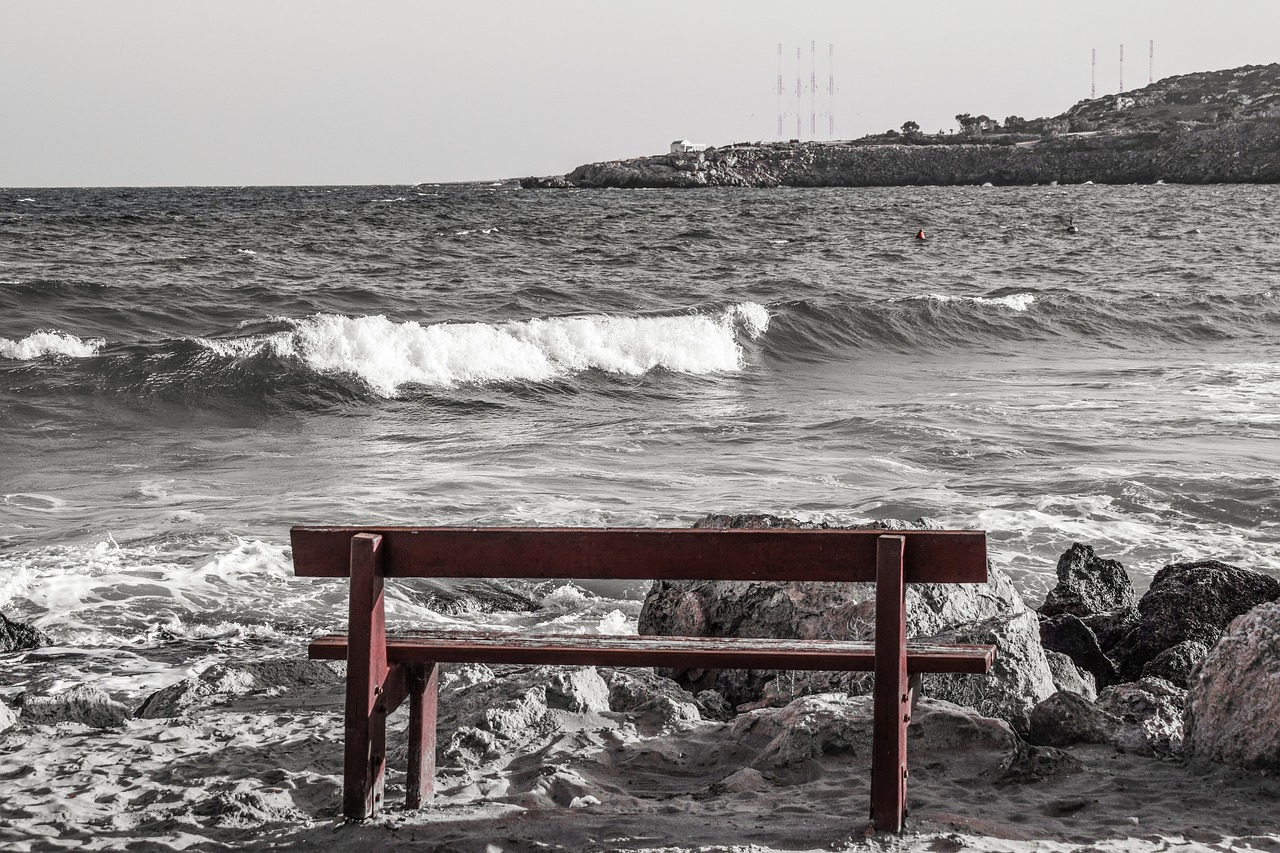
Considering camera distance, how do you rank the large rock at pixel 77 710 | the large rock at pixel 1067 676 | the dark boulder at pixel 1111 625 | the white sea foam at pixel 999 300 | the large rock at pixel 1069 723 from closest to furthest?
the large rock at pixel 1069 723, the large rock at pixel 77 710, the large rock at pixel 1067 676, the dark boulder at pixel 1111 625, the white sea foam at pixel 999 300

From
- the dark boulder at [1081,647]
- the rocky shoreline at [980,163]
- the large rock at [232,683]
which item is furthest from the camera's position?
the rocky shoreline at [980,163]

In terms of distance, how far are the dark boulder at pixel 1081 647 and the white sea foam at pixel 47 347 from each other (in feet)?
49.3

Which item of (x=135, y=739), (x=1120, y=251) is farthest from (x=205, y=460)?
(x=1120, y=251)

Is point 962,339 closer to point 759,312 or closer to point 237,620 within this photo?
point 759,312

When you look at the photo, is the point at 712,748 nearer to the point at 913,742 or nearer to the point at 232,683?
the point at 913,742

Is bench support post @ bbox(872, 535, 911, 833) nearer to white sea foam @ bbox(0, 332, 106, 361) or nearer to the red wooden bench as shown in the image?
the red wooden bench

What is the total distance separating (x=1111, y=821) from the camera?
3.72 meters

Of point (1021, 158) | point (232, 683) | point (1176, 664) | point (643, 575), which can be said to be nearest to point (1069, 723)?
point (1176, 664)

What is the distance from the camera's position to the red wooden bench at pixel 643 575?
3.49 m

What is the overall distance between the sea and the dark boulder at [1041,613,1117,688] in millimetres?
1218

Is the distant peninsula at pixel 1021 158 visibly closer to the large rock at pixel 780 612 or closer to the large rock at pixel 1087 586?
the large rock at pixel 1087 586

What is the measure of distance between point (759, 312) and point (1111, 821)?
62.3ft

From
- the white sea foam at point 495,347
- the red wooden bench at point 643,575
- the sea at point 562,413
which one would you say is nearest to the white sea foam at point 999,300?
the sea at point 562,413

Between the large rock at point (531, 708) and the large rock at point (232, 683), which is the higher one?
the large rock at point (531, 708)
